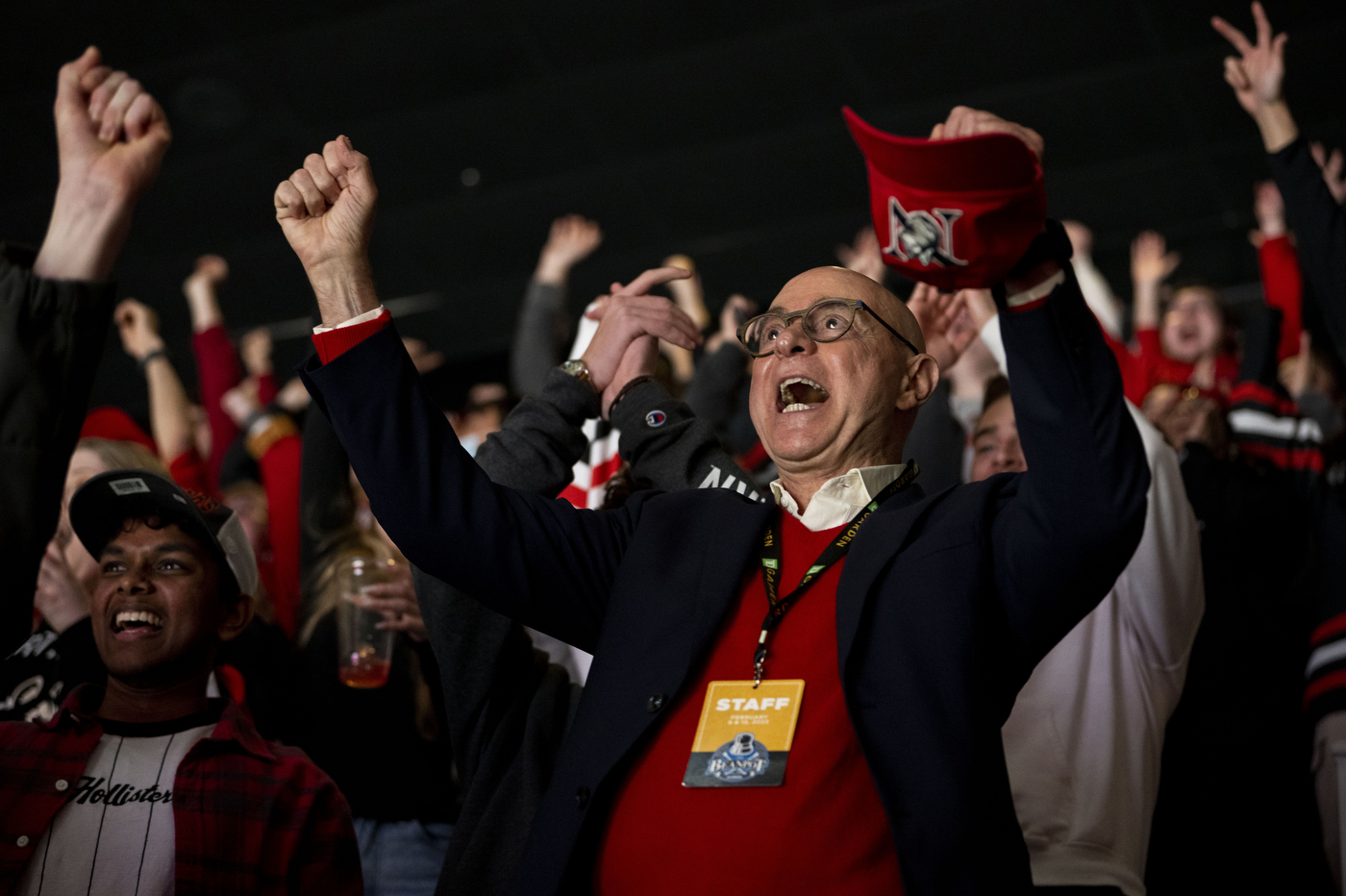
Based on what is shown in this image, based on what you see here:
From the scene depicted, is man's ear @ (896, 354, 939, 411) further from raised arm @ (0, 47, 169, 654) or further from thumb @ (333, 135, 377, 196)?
raised arm @ (0, 47, 169, 654)

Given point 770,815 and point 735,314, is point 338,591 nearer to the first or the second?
point 735,314

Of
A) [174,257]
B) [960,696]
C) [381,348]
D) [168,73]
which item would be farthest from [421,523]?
[174,257]

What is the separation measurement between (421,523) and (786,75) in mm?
4812

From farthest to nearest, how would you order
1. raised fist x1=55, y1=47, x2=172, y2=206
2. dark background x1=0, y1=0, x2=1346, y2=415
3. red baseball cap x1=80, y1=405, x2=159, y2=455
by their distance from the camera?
dark background x1=0, y1=0, x2=1346, y2=415
red baseball cap x1=80, y1=405, x2=159, y2=455
raised fist x1=55, y1=47, x2=172, y2=206

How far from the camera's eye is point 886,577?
64.9 inches

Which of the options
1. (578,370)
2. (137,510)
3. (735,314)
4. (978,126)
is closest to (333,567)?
(137,510)

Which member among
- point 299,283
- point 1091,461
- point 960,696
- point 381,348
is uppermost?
point 299,283

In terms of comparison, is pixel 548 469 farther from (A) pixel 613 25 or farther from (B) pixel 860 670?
(A) pixel 613 25

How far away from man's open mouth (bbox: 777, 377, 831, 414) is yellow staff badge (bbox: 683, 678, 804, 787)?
46 centimetres

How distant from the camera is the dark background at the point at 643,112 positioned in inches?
229

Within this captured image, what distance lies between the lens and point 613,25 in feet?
19.3

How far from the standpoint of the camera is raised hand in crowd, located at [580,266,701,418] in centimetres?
239

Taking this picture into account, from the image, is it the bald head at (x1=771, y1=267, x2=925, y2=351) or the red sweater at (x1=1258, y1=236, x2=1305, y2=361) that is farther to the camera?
the red sweater at (x1=1258, y1=236, x2=1305, y2=361)

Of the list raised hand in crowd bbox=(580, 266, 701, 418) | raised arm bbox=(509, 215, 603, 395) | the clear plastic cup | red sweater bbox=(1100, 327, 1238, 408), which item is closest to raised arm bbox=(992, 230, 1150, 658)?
raised hand in crowd bbox=(580, 266, 701, 418)
